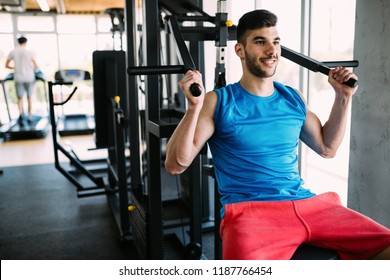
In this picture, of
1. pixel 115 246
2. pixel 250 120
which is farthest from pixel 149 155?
pixel 115 246

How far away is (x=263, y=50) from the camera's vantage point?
57.3 inches

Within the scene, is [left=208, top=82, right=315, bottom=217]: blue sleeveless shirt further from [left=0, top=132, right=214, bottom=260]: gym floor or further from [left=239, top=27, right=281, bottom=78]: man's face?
[left=0, top=132, right=214, bottom=260]: gym floor

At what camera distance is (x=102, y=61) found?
3.33 meters

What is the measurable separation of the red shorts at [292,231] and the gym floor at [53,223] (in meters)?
1.35

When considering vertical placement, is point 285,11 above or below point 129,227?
above

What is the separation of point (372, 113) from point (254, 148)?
Result: 3.08 feet

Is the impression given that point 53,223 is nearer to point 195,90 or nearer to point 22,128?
point 195,90

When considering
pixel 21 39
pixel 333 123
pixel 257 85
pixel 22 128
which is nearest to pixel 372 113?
pixel 333 123

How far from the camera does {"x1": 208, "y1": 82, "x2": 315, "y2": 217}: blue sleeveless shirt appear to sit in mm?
1428

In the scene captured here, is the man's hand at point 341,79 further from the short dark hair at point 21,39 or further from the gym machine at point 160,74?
the short dark hair at point 21,39

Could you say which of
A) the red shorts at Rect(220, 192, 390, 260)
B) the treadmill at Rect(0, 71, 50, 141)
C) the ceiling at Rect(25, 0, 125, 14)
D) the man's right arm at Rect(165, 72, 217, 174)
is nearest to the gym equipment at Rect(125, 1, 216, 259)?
the man's right arm at Rect(165, 72, 217, 174)

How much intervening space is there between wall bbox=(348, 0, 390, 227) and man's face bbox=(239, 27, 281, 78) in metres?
0.77

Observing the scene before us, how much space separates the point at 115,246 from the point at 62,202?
1.20 meters
